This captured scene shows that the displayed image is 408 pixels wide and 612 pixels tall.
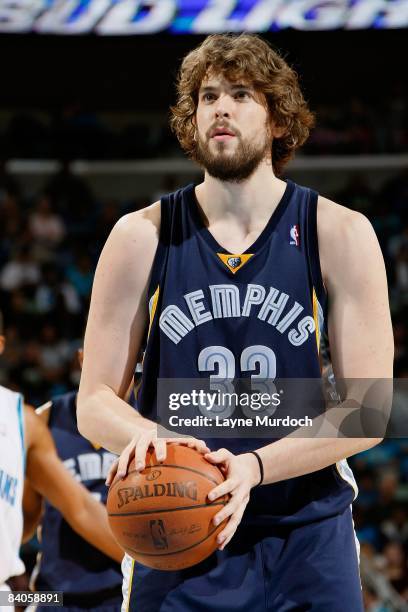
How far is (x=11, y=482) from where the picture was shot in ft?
13.2

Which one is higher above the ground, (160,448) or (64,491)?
(160,448)

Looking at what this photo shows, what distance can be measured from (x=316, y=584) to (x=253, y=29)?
10.3 m

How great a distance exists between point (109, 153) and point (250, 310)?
12150 mm

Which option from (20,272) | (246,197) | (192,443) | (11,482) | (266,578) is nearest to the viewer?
(192,443)

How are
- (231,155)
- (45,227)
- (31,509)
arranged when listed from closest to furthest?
(231,155)
(31,509)
(45,227)

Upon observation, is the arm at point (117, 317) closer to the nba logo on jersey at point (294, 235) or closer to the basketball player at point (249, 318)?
the basketball player at point (249, 318)

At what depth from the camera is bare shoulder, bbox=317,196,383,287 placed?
2994 mm

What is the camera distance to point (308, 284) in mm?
3039

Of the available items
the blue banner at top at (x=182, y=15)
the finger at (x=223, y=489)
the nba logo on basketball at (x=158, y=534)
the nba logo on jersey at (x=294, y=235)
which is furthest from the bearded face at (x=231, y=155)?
the blue banner at top at (x=182, y=15)

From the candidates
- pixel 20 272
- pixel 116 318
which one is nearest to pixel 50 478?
pixel 116 318

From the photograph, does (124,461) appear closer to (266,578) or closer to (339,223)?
(266,578)

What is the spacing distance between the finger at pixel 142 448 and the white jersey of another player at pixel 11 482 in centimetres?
145

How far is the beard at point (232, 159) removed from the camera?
3082 millimetres

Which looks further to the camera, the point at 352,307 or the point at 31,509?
the point at 31,509
